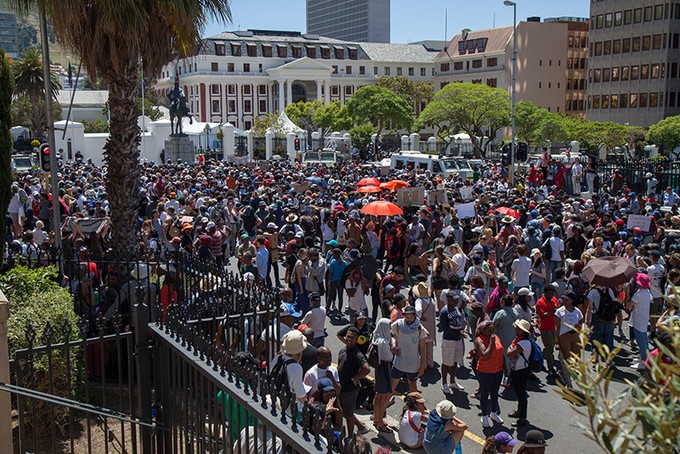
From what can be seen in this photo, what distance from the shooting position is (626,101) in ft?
220

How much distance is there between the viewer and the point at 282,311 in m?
8.77

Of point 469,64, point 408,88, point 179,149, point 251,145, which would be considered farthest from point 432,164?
point 469,64

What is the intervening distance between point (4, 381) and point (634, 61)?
69.4 m

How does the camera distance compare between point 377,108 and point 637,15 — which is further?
point 377,108

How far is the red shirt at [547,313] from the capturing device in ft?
34.7

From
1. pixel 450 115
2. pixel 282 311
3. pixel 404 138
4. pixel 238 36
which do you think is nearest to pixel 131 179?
pixel 282 311

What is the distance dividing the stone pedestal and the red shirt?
35784 mm

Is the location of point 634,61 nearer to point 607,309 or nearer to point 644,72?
point 644,72

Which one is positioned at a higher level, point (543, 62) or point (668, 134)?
point (543, 62)

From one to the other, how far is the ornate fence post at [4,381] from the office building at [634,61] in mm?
66495

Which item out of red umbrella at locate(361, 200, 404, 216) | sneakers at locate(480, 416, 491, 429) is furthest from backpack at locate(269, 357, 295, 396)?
red umbrella at locate(361, 200, 404, 216)

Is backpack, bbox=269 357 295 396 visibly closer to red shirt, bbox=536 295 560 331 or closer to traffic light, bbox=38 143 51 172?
red shirt, bbox=536 295 560 331

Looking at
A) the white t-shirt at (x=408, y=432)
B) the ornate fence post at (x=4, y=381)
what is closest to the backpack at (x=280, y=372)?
the white t-shirt at (x=408, y=432)

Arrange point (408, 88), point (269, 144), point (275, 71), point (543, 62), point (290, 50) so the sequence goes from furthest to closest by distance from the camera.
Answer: point (290, 50) < point (275, 71) < point (408, 88) < point (543, 62) < point (269, 144)
